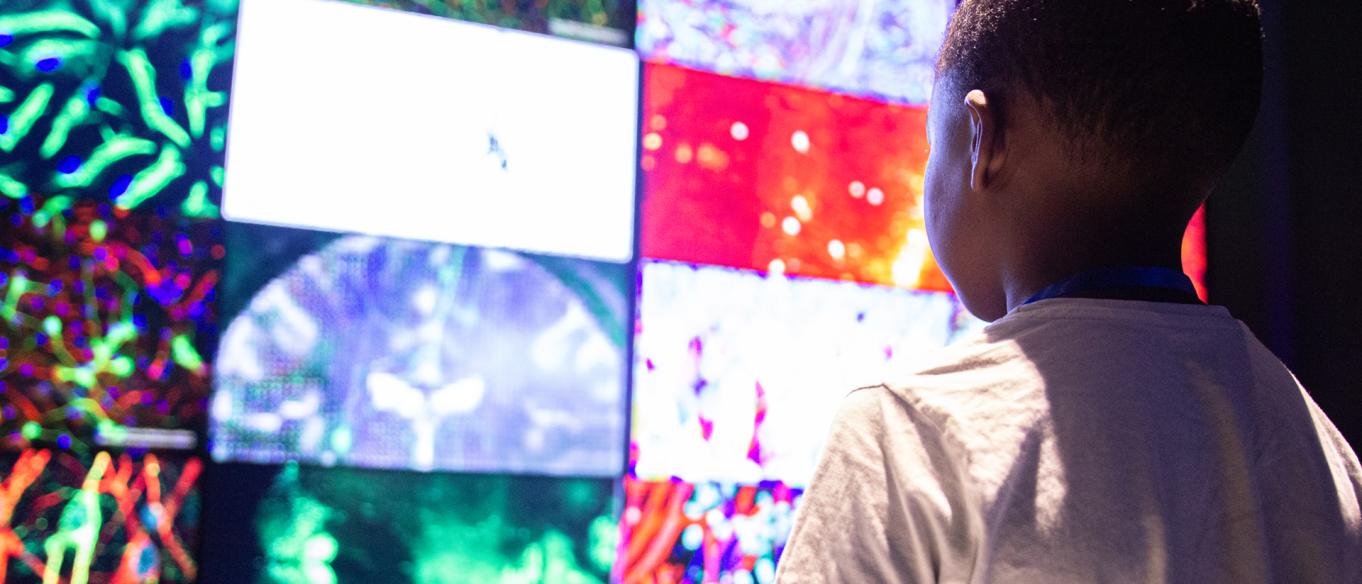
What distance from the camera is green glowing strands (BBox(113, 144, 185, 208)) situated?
1.40 meters

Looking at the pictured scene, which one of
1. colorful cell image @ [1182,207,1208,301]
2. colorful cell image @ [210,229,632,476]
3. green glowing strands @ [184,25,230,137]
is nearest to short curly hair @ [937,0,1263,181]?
colorful cell image @ [210,229,632,476]

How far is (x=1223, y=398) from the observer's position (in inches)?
20.4

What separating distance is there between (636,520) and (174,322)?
0.60 metres

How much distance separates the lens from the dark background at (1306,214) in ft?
6.55

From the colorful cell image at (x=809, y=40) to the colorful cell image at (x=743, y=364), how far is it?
31cm

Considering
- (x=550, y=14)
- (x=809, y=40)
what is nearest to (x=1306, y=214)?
(x=809, y=40)

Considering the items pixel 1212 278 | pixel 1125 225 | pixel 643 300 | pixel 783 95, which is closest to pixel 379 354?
pixel 643 300

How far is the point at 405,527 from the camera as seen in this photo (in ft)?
4.73

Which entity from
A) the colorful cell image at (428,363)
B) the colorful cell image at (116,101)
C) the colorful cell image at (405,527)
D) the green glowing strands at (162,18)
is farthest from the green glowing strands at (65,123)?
the colorful cell image at (405,527)

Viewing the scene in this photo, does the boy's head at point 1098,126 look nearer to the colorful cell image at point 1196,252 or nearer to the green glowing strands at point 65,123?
the green glowing strands at point 65,123

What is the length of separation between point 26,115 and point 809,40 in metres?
1.04

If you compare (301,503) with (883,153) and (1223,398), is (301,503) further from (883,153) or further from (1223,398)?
(1223,398)

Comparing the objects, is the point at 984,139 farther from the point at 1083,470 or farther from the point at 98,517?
the point at 98,517

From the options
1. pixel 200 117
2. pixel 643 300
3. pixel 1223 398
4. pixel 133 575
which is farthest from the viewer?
pixel 643 300
